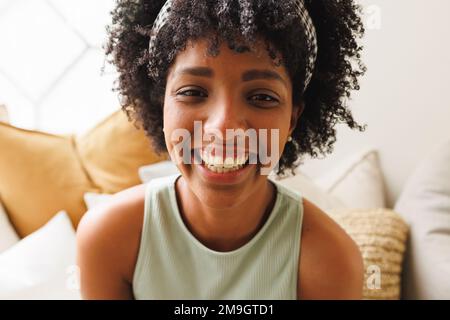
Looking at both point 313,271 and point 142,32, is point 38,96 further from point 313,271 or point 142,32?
point 313,271

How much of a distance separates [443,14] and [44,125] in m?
0.78

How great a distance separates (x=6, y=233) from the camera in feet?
2.82

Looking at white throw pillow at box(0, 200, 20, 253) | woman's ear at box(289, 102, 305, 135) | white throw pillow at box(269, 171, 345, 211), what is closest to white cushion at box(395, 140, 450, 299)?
white throw pillow at box(269, 171, 345, 211)

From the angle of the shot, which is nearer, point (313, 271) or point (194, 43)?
point (194, 43)

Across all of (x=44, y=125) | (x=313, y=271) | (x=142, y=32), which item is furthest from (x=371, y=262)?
(x=44, y=125)

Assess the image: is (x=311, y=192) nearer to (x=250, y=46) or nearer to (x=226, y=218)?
(x=226, y=218)

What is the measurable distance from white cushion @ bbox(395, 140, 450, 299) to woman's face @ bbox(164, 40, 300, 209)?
453mm

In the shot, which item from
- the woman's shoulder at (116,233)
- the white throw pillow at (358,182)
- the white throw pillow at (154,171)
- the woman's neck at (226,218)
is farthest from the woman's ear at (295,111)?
the white throw pillow at (358,182)

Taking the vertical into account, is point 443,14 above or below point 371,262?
above

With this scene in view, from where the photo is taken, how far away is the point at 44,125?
945 mm

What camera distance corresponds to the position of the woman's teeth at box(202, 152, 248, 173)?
520 mm

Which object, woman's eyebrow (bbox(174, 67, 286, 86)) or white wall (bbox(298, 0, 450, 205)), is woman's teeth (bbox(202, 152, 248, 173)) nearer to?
woman's eyebrow (bbox(174, 67, 286, 86))

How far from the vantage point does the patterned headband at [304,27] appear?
0.53 m

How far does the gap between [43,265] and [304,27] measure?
0.62 m
